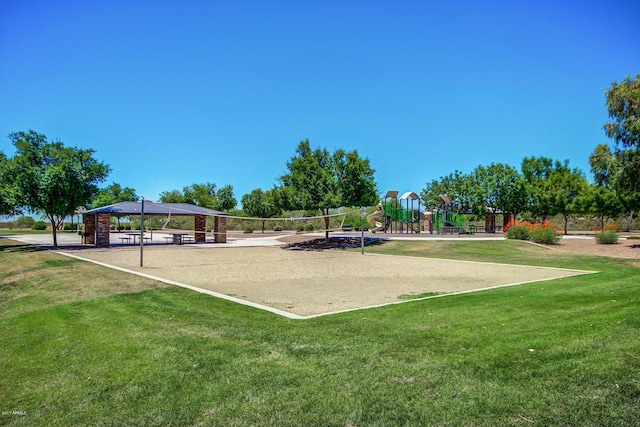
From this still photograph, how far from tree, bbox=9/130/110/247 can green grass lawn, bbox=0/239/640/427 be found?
664 inches

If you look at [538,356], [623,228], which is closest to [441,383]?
[538,356]

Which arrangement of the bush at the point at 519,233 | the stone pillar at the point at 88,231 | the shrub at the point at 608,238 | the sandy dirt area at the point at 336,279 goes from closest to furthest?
the sandy dirt area at the point at 336,279 → the shrub at the point at 608,238 → the bush at the point at 519,233 → the stone pillar at the point at 88,231

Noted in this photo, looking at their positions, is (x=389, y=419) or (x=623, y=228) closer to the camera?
(x=389, y=419)

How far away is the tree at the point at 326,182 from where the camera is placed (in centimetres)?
2369

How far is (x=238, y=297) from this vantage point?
859 cm

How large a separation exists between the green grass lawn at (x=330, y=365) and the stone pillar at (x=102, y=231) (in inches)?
763

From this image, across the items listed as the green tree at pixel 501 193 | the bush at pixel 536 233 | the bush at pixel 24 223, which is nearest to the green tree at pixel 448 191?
the green tree at pixel 501 193

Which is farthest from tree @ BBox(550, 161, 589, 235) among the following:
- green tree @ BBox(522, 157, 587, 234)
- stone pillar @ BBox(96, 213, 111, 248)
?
stone pillar @ BBox(96, 213, 111, 248)

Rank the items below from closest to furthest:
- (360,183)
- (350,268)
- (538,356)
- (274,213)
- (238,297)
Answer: (538,356)
(238,297)
(350,268)
(360,183)
(274,213)

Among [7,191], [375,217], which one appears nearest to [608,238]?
[375,217]

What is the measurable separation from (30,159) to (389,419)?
25.8 metres

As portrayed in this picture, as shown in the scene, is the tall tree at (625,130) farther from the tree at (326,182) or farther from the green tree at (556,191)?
the green tree at (556,191)

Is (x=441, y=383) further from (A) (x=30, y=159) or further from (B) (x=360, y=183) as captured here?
(A) (x=30, y=159)

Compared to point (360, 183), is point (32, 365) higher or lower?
lower
